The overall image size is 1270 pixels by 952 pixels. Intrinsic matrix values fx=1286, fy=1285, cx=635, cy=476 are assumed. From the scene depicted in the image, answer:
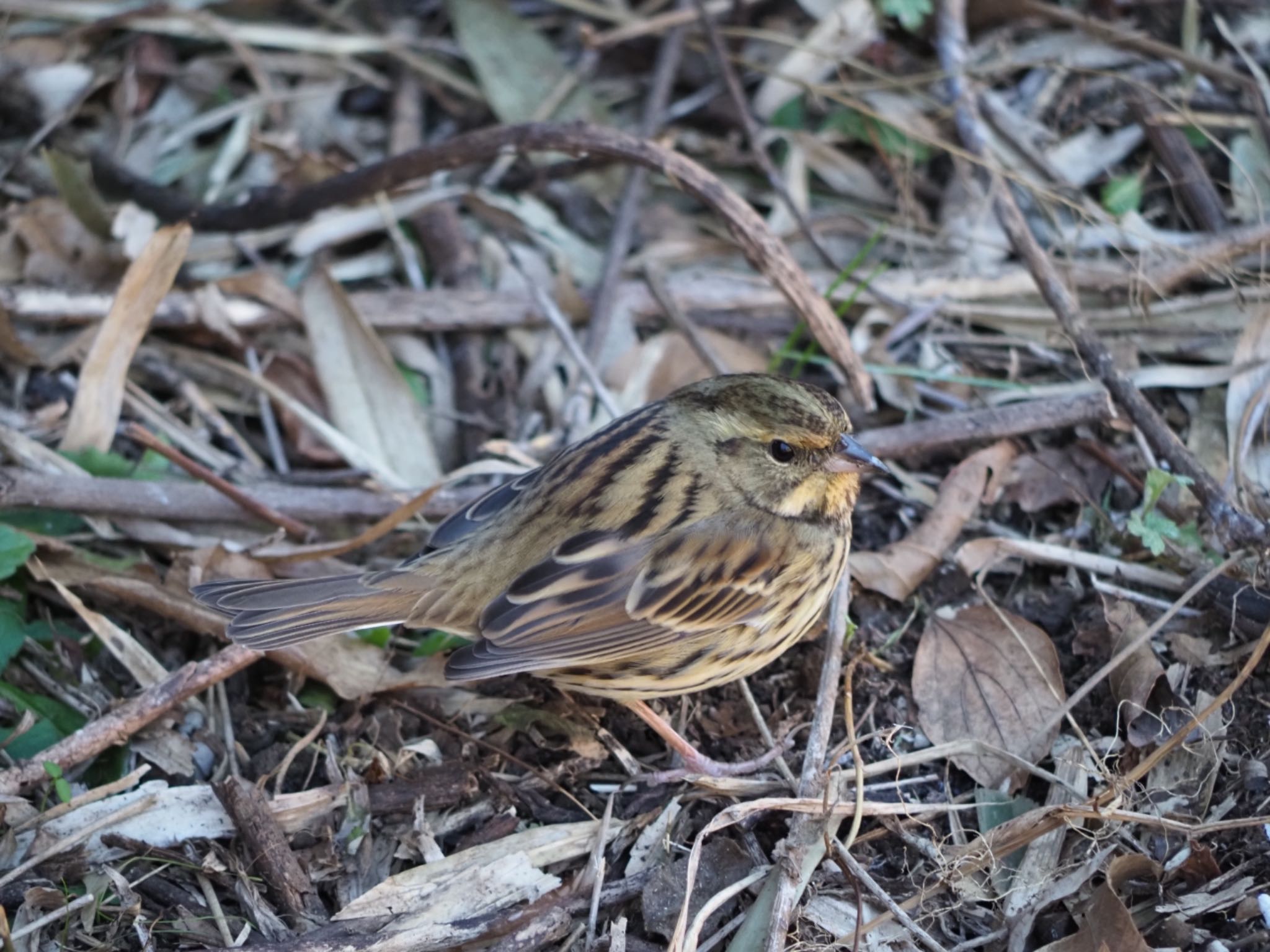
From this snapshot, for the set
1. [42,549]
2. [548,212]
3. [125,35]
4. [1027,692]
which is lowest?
[1027,692]

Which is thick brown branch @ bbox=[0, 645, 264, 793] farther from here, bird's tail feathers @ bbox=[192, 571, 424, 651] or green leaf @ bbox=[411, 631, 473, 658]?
green leaf @ bbox=[411, 631, 473, 658]

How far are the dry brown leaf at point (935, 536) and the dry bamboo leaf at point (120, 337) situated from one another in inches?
112

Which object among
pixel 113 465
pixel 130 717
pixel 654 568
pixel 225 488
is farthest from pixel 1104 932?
pixel 113 465

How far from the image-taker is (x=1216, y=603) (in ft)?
13.7

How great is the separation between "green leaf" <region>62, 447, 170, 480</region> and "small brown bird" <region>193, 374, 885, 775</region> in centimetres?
103

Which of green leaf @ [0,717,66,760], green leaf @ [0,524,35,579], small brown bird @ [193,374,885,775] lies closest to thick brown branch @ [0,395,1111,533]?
green leaf @ [0,524,35,579]

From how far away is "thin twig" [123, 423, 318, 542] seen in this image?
4.54 metres

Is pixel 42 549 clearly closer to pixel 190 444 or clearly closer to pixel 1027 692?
pixel 190 444

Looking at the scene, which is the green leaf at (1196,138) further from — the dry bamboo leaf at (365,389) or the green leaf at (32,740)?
the green leaf at (32,740)

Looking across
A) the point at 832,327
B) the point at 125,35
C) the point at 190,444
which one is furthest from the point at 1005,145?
the point at 125,35

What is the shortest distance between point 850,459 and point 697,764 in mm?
1083

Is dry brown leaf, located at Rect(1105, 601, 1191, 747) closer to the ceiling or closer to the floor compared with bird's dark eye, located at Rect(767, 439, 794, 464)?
closer to the floor

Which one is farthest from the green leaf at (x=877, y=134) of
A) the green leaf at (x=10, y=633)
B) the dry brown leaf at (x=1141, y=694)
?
the green leaf at (x=10, y=633)

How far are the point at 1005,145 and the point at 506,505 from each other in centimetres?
284
